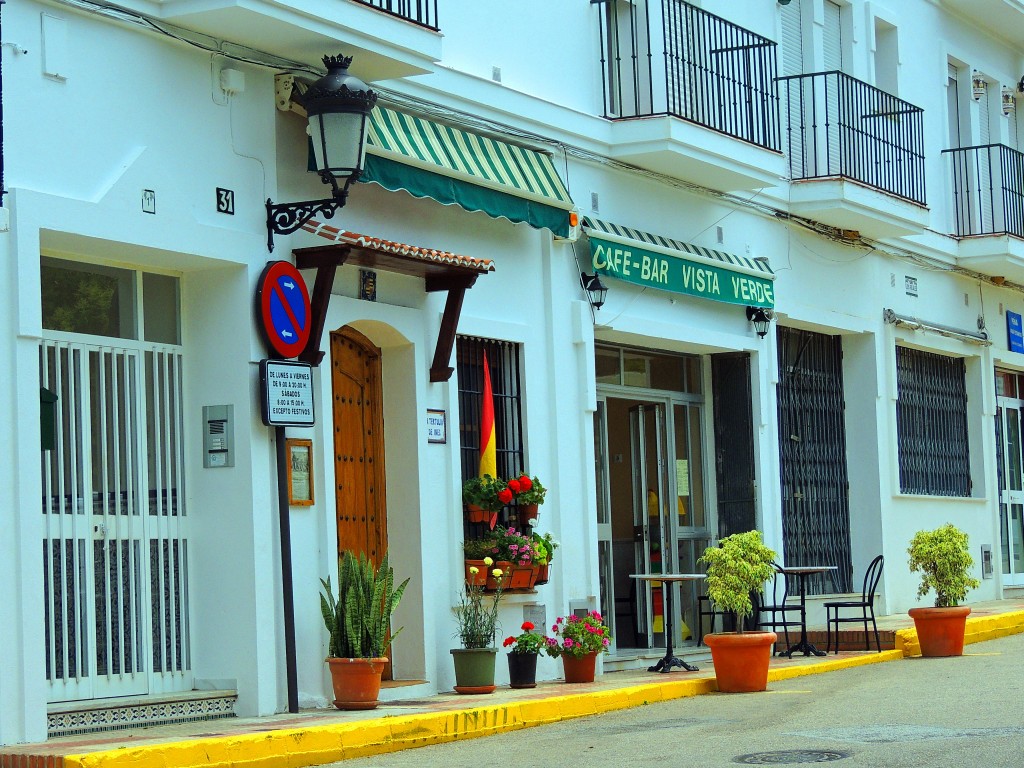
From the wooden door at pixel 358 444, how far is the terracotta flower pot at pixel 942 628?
232 inches

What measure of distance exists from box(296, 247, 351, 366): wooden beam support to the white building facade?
0.10ft

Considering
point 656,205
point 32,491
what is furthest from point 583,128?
point 32,491

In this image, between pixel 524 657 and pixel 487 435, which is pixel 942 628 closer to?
pixel 524 657

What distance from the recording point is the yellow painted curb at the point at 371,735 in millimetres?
8477

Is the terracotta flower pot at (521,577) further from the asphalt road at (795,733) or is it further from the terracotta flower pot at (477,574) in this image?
the asphalt road at (795,733)

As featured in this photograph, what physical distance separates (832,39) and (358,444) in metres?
9.95

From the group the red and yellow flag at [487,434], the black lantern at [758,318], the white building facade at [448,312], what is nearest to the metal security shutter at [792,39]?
the white building facade at [448,312]

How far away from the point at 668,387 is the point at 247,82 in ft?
24.3

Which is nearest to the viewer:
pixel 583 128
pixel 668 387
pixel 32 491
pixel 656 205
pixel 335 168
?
pixel 32 491

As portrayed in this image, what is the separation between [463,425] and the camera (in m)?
13.3

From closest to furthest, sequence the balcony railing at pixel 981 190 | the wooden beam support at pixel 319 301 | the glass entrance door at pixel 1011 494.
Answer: the wooden beam support at pixel 319 301 → the balcony railing at pixel 981 190 → the glass entrance door at pixel 1011 494

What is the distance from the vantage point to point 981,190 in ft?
72.2

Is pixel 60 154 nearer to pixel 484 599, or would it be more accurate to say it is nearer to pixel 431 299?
pixel 431 299

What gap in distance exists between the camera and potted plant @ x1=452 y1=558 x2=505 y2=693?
12125 mm
